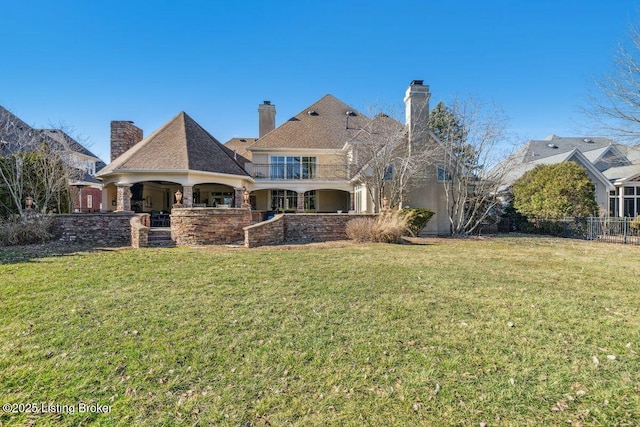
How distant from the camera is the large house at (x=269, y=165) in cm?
1625

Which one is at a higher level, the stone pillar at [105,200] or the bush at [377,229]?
the stone pillar at [105,200]

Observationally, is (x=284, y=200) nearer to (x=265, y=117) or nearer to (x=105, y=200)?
(x=265, y=117)

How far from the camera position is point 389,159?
14562 mm

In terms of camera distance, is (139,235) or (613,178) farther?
(613,178)

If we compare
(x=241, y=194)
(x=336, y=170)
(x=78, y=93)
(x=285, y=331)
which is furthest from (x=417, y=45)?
(x=78, y=93)

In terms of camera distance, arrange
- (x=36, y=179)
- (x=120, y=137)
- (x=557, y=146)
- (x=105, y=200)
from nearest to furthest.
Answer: (x=36, y=179) → (x=105, y=200) → (x=120, y=137) → (x=557, y=146)

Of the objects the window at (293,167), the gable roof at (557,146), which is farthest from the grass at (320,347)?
the gable roof at (557,146)

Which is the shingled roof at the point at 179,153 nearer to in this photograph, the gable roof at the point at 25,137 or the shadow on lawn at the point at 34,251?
the gable roof at the point at 25,137

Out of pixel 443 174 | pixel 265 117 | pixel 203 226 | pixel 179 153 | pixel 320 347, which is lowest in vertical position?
pixel 320 347

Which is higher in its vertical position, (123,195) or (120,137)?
(120,137)

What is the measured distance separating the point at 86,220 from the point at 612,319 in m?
15.9

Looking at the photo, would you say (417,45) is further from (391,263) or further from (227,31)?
(391,263)

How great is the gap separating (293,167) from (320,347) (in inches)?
744

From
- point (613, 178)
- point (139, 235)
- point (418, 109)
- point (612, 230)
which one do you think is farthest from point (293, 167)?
point (613, 178)
